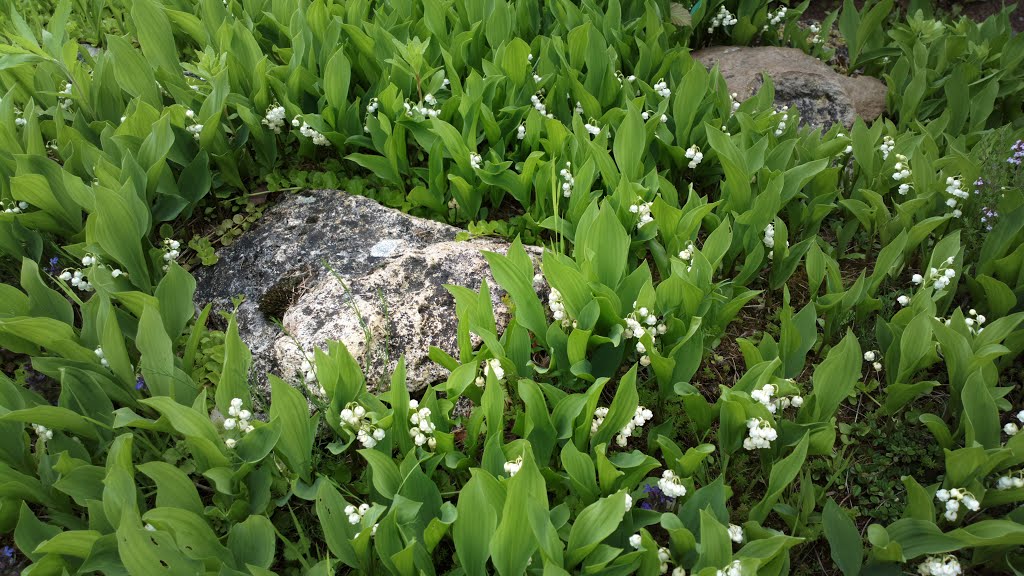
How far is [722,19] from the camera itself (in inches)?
175

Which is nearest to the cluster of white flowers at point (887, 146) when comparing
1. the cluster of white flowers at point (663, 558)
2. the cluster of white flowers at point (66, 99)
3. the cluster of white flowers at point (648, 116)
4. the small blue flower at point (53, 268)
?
the cluster of white flowers at point (648, 116)

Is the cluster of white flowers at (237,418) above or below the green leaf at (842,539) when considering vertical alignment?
above

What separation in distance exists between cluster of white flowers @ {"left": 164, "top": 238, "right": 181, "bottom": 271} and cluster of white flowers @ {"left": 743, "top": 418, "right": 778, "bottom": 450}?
223 centimetres

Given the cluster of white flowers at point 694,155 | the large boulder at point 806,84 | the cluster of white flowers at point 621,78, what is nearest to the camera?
the cluster of white flowers at point 694,155

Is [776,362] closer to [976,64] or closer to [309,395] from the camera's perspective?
[309,395]

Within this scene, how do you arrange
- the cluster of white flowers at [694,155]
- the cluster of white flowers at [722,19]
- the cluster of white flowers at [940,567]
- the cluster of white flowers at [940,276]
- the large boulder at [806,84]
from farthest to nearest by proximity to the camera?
the cluster of white flowers at [722,19], the large boulder at [806,84], the cluster of white flowers at [694,155], the cluster of white flowers at [940,276], the cluster of white flowers at [940,567]

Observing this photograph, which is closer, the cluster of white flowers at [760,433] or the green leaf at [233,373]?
the cluster of white flowers at [760,433]

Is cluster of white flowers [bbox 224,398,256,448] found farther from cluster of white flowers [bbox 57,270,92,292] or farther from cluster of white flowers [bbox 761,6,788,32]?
cluster of white flowers [bbox 761,6,788,32]

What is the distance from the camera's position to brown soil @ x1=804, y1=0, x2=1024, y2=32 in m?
5.24

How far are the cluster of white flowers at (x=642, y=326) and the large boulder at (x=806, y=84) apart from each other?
2.07 metres

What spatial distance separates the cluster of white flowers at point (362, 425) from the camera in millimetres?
2146

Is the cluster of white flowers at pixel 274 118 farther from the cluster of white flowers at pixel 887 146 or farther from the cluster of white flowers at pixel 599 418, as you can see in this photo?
the cluster of white flowers at pixel 887 146

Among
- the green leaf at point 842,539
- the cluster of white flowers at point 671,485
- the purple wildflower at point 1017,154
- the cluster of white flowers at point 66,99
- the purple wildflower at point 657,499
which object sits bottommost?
the green leaf at point 842,539

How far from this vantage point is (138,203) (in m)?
2.78
